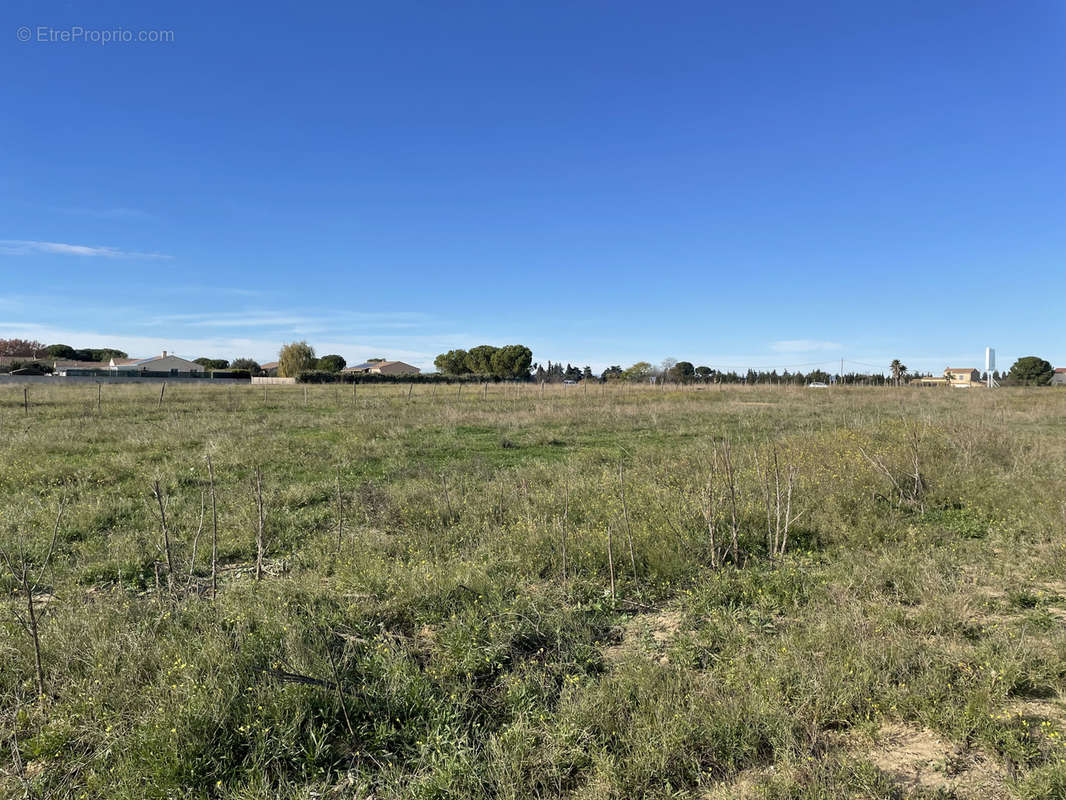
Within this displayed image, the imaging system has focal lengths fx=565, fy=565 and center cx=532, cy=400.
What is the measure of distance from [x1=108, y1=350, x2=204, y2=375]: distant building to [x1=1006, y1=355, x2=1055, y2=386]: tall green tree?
100282 mm

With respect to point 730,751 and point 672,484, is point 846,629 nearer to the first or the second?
point 730,751

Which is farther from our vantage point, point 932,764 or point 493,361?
point 493,361

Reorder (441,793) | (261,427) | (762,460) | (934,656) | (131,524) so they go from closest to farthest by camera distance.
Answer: (441,793) < (934,656) < (131,524) < (762,460) < (261,427)

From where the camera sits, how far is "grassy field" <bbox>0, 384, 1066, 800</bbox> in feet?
9.75

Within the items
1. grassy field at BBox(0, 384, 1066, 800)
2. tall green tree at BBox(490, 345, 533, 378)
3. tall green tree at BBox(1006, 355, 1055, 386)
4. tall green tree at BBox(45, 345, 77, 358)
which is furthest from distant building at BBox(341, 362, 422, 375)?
grassy field at BBox(0, 384, 1066, 800)

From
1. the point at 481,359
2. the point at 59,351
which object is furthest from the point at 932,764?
the point at 59,351

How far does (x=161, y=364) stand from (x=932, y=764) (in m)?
93.9

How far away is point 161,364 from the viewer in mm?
79312

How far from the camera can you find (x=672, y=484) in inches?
347

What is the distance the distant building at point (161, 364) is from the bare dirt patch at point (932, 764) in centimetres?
8556

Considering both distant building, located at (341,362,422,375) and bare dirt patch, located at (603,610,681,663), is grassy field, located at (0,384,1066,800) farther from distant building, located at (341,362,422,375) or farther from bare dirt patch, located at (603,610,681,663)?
distant building, located at (341,362,422,375)

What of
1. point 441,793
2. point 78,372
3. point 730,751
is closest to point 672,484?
point 730,751

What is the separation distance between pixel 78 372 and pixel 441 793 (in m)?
82.2

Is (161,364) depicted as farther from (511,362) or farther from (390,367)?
(511,362)
